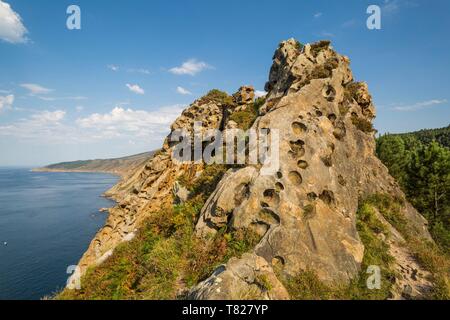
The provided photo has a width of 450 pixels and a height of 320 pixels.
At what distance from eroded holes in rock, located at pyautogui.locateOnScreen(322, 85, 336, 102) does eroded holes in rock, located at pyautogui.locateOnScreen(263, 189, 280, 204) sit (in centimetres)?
1079

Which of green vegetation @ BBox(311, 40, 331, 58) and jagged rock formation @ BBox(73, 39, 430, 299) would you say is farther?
green vegetation @ BBox(311, 40, 331, 58)

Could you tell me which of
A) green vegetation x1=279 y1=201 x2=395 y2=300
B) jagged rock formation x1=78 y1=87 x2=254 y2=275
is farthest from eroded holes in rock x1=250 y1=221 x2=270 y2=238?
jagged rock formation x1=78 y1=87 x2=254 y2=275

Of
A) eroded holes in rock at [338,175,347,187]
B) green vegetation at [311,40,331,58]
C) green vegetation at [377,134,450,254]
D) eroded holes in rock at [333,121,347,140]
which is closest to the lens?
eroded holes in rock at [338,175,347,187]

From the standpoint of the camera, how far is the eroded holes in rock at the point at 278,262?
36.2 feet

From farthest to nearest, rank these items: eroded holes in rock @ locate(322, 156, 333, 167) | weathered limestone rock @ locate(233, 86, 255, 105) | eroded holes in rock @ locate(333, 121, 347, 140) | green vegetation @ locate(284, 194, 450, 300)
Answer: weathered limestone rock @ locate(233, 86, 255, 105), eroded holes in rock @ locate(333, 121, 347, 140), eroded holes in rock @ locate(322, 156, 333, 167), green vegetation @ locate(284, 194, 450, 300)

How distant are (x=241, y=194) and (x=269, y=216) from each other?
6.70ft

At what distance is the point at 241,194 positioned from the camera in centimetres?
1367

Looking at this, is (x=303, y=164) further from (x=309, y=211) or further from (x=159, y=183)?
(x=159, y=183)

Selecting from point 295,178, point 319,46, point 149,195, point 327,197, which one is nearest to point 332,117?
point 327,197

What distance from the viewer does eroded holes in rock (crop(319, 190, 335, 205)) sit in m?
14.1

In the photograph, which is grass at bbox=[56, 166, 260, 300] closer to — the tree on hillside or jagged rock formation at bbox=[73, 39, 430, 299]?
jagged rock formation at bbox=[73, 39, 430, 299]

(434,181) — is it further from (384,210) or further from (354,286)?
(354,286)

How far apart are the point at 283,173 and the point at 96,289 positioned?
38.2ft
